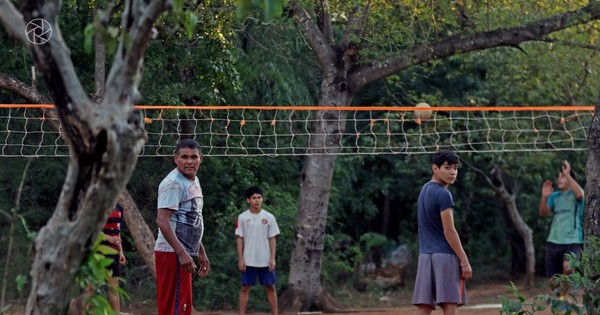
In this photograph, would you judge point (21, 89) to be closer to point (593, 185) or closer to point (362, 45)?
point (362, 45)

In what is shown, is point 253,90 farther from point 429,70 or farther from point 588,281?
point 588,281

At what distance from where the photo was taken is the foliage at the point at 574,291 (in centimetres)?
675

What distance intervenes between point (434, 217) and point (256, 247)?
3452 mm

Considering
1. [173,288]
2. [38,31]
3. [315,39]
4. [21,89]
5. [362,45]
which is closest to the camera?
[38,31]

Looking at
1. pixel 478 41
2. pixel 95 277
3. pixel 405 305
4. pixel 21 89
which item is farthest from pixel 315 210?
pixel 95 277

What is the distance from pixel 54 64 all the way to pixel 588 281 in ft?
12.6

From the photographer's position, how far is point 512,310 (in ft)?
22.4

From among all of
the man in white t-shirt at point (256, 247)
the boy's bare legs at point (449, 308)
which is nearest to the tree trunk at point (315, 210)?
the man in white t-shirt at point (256, 247)

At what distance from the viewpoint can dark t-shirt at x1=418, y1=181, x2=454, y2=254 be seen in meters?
8.07

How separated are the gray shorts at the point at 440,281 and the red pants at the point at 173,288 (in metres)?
1.80

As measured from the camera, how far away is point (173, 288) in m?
→ 7.46

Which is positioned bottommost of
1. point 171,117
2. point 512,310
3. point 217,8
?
point 512,310

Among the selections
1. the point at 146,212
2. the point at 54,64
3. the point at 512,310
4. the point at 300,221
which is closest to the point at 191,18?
the point at 54,64

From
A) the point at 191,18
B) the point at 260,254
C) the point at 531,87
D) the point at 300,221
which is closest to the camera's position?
the point at 191,18
